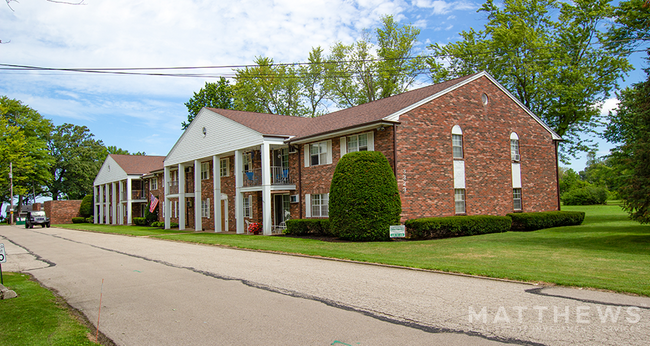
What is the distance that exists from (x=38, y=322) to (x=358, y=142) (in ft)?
57.1

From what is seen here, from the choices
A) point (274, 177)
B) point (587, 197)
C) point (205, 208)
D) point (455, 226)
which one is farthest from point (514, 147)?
point (587, 197)

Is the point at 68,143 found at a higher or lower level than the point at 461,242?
higher

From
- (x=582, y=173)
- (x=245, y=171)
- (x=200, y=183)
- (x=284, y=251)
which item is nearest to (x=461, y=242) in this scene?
(x=284, y=251)

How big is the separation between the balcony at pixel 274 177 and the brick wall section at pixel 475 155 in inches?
331

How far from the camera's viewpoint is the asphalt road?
5594 mm

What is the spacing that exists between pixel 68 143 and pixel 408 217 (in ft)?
231

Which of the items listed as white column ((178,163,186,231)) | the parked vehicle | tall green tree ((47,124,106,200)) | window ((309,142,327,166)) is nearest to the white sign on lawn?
window ((309,142,327,166))

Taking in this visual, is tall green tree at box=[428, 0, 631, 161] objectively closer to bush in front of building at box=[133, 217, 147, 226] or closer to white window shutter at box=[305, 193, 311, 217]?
white window shutter at box=[305, 193, 311, 217]

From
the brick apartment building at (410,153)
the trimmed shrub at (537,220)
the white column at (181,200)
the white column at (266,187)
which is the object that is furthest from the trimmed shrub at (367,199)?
the white column at (181,200)

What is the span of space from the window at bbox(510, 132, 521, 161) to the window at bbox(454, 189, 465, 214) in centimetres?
507

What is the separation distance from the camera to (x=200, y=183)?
34375 mm

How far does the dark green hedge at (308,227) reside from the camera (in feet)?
Result: 72.5

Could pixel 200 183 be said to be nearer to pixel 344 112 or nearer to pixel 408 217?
pixel 344 112

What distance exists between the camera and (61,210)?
6022cm
